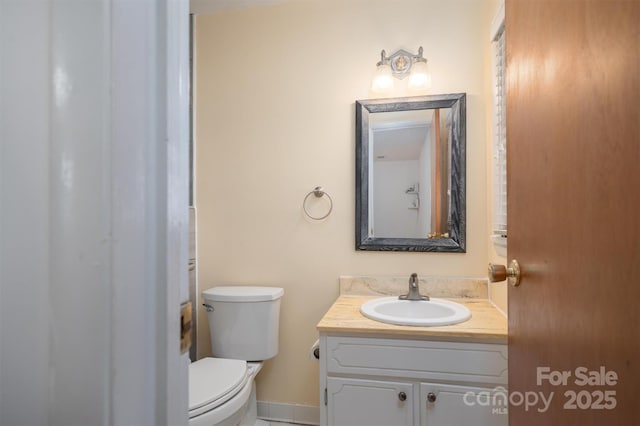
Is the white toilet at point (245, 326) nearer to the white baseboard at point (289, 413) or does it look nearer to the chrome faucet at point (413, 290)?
the white baseboard at point (289, 413)

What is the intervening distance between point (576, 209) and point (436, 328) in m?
0.82

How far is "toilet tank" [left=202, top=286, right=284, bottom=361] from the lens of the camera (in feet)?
5.90

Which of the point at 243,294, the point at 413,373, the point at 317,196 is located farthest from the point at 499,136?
the point at 243,294

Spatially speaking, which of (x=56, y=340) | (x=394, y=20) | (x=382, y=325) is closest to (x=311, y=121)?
(x=394, y=20)

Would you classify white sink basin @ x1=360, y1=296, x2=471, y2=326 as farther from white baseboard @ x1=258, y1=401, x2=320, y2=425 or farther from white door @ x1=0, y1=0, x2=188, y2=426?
white door @ x1=0, y1=0, x2=188, y2=426

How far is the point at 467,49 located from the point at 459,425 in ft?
5.79

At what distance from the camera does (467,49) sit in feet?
5.77

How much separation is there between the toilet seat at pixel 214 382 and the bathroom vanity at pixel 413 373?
0.40 m

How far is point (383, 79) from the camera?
1.79 m

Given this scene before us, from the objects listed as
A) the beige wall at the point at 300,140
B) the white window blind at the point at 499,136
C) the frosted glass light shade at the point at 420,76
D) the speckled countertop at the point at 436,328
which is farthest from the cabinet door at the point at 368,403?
the frosted glass light shade at the point at 420,76

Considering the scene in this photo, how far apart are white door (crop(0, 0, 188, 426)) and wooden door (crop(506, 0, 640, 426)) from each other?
0.66 metres

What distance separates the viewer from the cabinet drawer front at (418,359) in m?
1.28

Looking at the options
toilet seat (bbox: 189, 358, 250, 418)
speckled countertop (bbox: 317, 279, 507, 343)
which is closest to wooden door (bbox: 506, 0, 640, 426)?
speckled countertop (bbox: 317, 279, 507, 343)

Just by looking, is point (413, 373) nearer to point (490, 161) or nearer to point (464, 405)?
point (464, 405)
